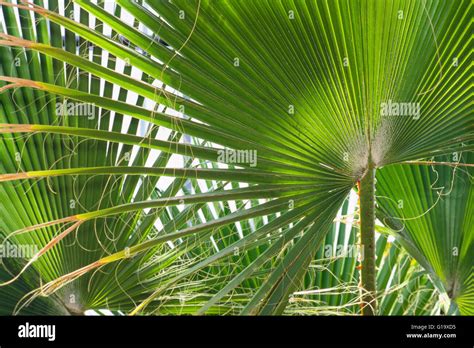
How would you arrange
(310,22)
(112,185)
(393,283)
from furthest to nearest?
(393,283) → (112,185) → (310,22)

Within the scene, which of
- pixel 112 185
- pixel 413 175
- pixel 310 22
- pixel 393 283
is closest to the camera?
pixel 310 22

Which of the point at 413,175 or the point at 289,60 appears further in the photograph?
the point at 413,175

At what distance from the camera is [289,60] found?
118 cm

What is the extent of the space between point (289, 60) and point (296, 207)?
0.97 feet

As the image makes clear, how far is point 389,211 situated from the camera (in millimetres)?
1604

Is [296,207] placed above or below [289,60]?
below

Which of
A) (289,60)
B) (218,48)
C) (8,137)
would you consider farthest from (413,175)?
(8,137)

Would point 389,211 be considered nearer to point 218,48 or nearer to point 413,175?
point 413,175

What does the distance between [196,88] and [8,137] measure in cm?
52
